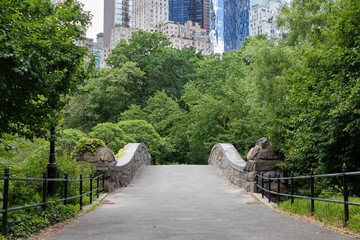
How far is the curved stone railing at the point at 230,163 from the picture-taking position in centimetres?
1532

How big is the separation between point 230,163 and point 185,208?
6.77 m

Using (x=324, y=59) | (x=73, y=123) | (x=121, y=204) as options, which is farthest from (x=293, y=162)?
(x=73, y=123)

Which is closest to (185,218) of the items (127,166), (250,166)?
(250,166)

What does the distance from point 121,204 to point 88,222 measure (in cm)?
325

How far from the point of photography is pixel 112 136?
24.5 metres

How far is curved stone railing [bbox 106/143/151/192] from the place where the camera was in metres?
14.5

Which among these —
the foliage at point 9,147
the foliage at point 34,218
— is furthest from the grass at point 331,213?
the foliage at point 9,147

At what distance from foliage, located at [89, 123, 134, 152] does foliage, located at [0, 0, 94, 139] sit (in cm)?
1531

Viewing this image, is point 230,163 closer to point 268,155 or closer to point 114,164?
point 268,155

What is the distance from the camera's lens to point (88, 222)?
8.02 m

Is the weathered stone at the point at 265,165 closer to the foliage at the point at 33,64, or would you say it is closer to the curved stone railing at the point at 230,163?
the curved stone railing at the point at 230,163

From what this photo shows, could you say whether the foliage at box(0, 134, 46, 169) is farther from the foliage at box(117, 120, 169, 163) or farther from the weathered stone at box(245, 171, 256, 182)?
the foliage at box(117, 120, 169, 163)

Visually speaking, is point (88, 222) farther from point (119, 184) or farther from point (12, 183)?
point (119, 184)

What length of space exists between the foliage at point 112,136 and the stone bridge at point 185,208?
3922mm
